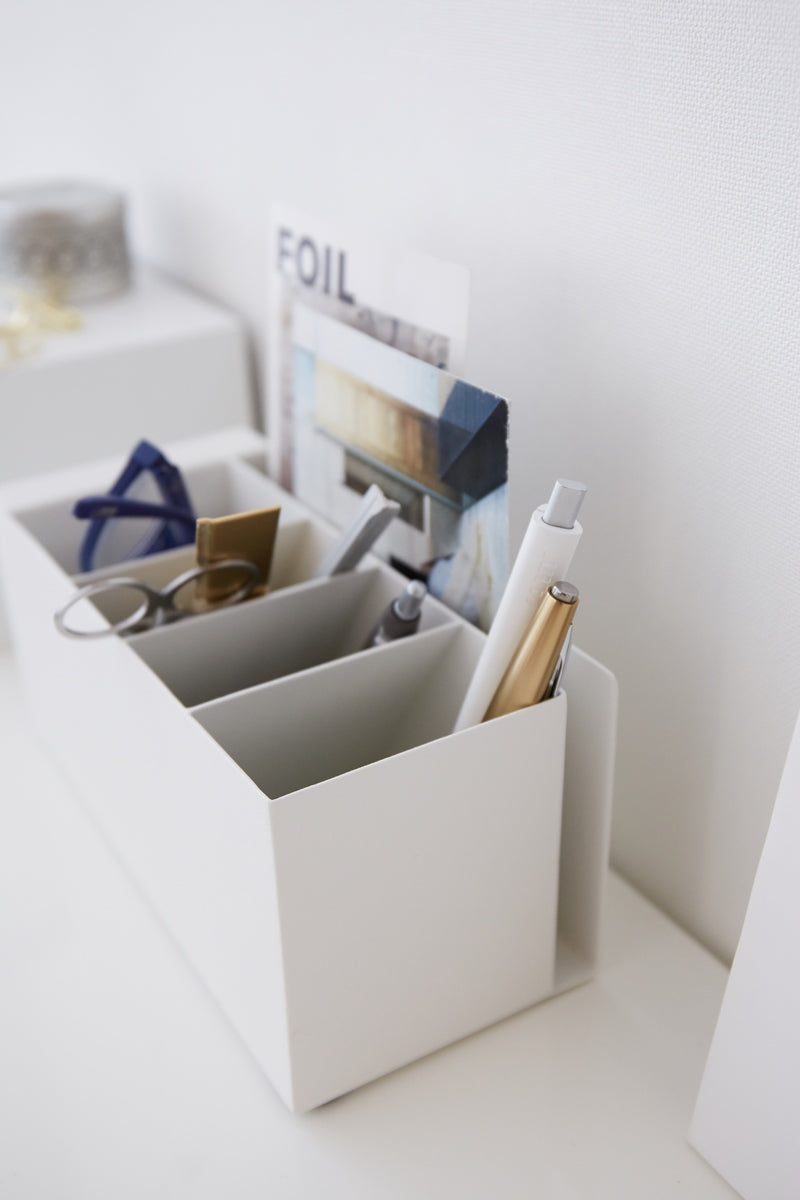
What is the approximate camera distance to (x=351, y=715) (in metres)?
0.46

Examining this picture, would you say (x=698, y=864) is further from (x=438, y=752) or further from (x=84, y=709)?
(x=84, y=709)

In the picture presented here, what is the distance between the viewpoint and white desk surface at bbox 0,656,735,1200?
0.40 metres

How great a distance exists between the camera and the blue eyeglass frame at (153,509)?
1.75ft

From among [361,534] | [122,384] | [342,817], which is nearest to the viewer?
[342,817]

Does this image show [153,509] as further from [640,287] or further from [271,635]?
[640,287]

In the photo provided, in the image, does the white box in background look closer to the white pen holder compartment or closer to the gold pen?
the white pen holder compartment

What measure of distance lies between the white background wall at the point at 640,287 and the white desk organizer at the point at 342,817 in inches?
2.1

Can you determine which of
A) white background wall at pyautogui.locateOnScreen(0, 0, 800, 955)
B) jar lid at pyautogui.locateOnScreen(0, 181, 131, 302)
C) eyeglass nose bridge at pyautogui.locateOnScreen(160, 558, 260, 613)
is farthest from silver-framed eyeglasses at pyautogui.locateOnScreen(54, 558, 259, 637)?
jar lid at pyautogui.locateOnScreen(0, 181, 131, 302)

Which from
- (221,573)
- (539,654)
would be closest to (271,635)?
(221,573)

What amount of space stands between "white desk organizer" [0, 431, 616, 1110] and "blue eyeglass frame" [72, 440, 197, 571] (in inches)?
0.9

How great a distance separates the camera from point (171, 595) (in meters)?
Answer: 0.50

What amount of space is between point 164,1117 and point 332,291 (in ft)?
1.14

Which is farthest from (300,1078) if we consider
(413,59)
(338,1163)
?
(413,59)

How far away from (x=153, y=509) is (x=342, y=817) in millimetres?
222
